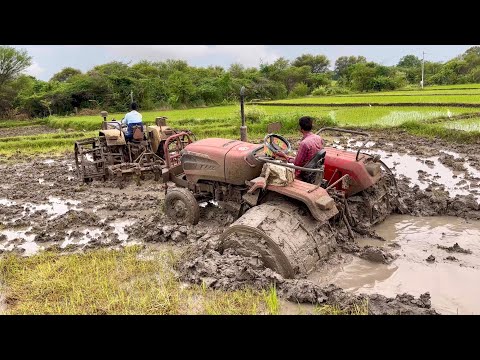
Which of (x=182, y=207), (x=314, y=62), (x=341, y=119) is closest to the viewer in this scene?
(x=182, y=207)

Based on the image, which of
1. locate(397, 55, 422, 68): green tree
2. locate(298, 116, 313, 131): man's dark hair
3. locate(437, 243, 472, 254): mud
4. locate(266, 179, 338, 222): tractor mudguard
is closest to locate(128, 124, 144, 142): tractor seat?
locate(266, 179, 338, 222): tractor mudguard

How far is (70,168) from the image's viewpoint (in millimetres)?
12555

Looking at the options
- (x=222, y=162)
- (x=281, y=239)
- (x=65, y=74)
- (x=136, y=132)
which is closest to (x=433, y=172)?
(x=222, y=162)

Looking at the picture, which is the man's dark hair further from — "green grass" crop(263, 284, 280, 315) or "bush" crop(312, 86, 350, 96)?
"bush" crop(312, 86, 350, 96)

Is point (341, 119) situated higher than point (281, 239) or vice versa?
point (341, 119)

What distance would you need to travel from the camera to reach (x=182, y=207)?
6762 millimetres


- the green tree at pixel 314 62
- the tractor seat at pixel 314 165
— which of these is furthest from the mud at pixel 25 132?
the green tree at pixel 314 62

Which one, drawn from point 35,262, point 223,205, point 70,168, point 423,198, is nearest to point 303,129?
point 223,205

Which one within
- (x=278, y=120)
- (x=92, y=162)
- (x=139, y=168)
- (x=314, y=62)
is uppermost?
(x=314, y=62)

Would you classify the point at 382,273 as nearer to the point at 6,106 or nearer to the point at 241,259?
the point at 241,259

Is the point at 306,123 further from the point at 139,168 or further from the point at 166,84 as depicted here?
the point at 166,84

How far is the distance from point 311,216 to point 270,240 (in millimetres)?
765

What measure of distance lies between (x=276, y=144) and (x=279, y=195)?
0.72m

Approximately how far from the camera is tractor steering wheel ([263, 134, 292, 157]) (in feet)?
18.0
